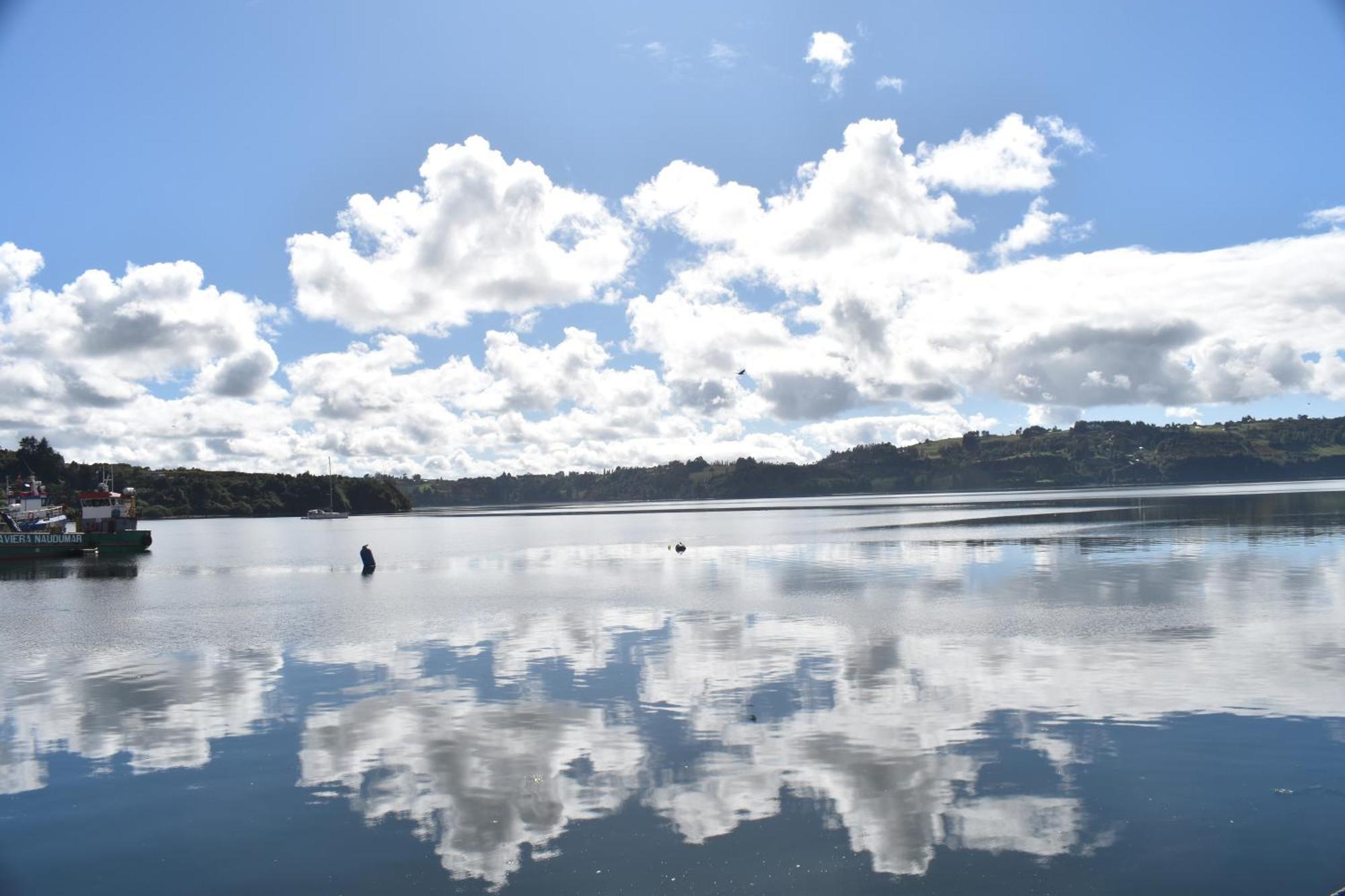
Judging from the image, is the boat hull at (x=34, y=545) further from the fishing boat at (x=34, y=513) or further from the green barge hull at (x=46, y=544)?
the fishing boat at (x=34, y=513)

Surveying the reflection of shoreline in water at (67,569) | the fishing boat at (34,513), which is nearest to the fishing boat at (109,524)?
the fishing boat at (34,513)

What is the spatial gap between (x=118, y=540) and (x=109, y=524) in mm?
4939

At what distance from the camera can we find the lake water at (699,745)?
15.4m

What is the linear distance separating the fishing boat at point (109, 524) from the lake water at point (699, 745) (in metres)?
76.8

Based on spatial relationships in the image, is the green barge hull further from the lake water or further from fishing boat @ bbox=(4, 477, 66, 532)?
the lake water

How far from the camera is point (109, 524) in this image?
411ft

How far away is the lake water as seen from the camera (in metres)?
15.4

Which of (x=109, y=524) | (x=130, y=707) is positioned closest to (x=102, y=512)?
(x=109, y=524)

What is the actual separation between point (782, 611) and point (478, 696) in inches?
849

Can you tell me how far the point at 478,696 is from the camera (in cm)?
2836

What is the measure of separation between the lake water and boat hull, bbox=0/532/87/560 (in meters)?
66.4

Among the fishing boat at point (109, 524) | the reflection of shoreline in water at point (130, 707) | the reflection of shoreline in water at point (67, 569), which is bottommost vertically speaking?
the reflection of shoreline in water at point (67, 569)

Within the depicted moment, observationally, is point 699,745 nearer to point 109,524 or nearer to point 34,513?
point 109,524

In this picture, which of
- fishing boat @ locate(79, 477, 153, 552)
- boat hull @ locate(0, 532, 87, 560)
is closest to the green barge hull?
boat hull @ locate(0, 532, 87, 560)
